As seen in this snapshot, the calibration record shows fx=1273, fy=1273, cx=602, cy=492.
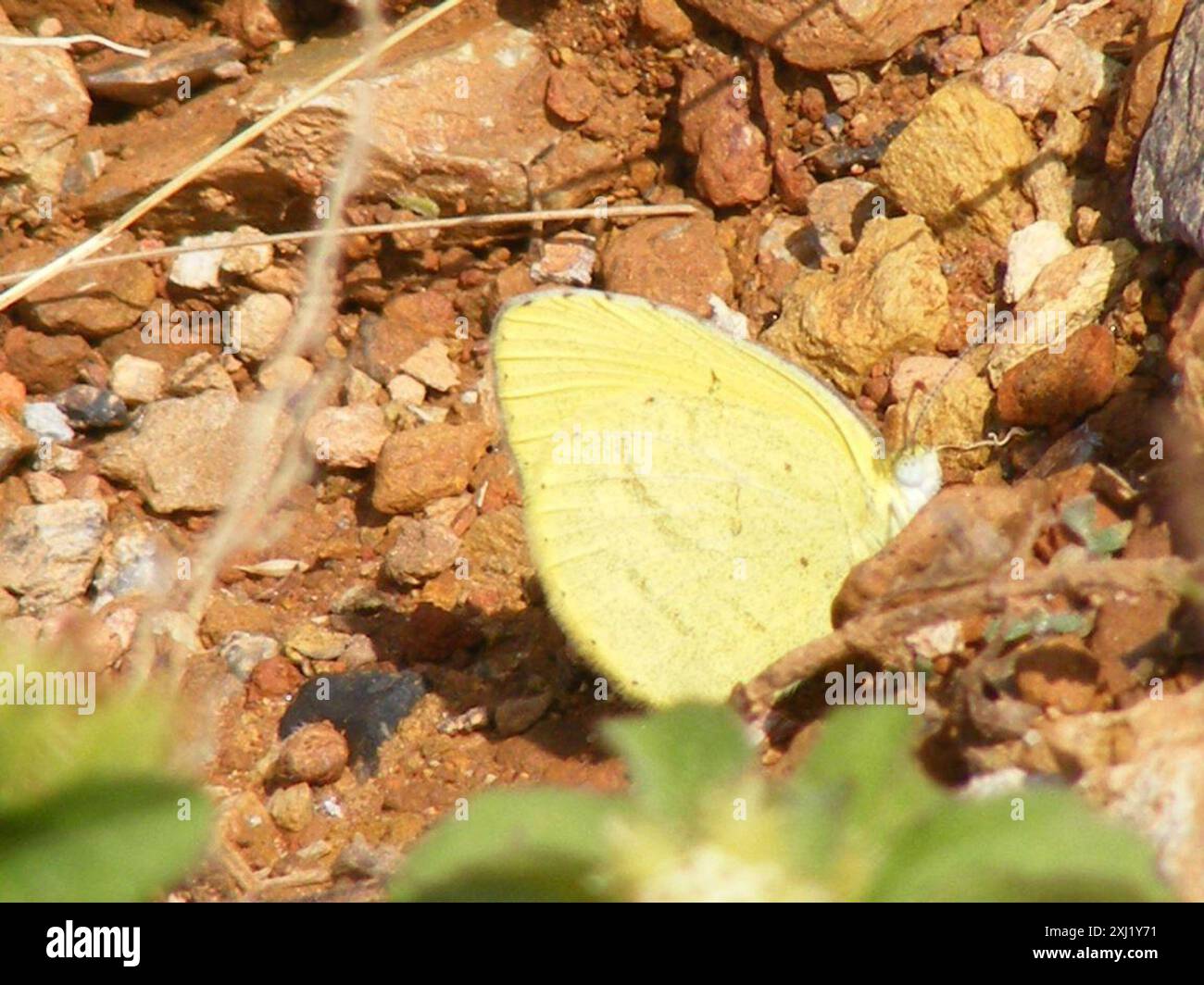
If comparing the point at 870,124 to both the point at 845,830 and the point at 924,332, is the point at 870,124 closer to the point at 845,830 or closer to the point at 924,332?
the point at 924,332

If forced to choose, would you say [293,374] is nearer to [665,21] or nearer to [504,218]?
[504,218]

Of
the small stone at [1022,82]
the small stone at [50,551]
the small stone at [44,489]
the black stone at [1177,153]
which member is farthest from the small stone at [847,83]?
the small stone at [44,489]

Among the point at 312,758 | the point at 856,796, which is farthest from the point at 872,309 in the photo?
the point at 856,796

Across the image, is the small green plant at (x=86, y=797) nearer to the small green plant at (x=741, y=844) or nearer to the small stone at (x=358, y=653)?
the small green plant at (x=741, y=844)

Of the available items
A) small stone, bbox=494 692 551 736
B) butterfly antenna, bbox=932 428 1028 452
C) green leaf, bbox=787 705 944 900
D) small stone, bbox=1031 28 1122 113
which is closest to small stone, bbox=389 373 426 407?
small stone, bbox=494 692 551 736

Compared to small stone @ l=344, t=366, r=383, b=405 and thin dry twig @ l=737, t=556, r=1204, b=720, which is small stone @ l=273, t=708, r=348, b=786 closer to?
small stone @ l=344, t=366, r=383, b=405
